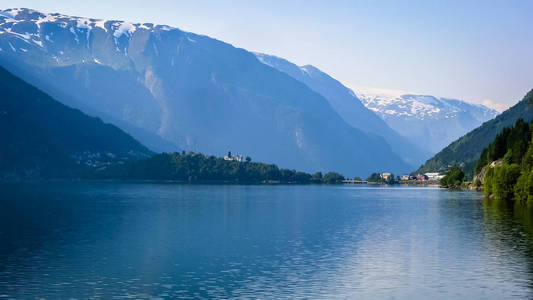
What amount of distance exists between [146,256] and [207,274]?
11.9 metres

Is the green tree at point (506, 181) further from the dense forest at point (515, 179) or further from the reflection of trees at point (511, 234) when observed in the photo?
the reflection of trees at point (511, 234)

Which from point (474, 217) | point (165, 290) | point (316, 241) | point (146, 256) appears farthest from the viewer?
point (474, 217)

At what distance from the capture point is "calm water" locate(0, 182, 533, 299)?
168 feet

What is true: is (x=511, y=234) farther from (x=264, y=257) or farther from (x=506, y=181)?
(x=506, y=181)

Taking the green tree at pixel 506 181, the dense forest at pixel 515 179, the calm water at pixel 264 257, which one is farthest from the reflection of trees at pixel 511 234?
the green tree at pixel 506 181

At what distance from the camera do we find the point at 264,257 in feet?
221

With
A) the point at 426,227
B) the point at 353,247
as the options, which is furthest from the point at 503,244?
the point at 426,227

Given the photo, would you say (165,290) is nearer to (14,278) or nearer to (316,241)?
(14,278)

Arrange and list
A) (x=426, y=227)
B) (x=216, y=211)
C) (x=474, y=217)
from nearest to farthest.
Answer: (x=426, y=227)
(x=474, y=217)
(x=216, y=211)

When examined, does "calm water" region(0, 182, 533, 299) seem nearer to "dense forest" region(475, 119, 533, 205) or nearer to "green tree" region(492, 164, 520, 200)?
"dense forest" region(475, 119, 533, 205)

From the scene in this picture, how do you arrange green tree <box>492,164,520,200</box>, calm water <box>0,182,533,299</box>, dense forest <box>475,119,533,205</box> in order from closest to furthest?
calm water <box>0,182,533,299</box> < dense forest <box>475,119,533,205</box> < green tree <box>492,164,520,200</box>

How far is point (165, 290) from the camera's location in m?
50.7

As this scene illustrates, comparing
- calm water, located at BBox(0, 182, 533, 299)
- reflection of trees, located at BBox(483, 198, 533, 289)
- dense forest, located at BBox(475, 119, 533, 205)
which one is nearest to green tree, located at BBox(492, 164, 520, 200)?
dense forest, located at BBox(475, 119, 533, 205)

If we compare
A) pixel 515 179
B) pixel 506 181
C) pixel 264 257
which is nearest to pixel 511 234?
pixel 264 257
